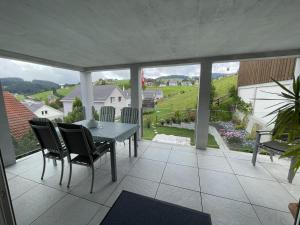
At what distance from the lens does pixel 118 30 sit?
1.79m

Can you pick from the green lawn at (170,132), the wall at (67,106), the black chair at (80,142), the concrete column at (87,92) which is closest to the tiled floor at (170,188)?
the black chair at (80,142)

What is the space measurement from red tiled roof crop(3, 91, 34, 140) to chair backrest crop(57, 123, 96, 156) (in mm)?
1774

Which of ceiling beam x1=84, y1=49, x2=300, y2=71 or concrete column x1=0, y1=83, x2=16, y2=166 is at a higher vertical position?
ceiling beam x1=84, y1=49, x2=300, y2=71

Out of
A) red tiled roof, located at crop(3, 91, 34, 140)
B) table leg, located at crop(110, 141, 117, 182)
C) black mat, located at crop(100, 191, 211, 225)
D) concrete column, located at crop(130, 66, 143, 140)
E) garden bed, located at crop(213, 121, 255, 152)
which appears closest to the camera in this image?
black mat, located at crop(100, 191, 211, 225)

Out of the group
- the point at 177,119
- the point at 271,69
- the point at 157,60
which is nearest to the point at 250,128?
the point at 271,69

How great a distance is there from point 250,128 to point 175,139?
73.3 inches

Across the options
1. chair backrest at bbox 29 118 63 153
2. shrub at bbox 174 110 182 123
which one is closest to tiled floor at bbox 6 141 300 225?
chair backrest at bbox 29 118 63 153

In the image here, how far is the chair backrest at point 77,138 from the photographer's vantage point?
1777 mm

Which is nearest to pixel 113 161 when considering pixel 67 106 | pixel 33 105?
pixel 33 105

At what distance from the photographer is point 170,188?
6.44ft

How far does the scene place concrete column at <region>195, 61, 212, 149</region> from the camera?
3088mm


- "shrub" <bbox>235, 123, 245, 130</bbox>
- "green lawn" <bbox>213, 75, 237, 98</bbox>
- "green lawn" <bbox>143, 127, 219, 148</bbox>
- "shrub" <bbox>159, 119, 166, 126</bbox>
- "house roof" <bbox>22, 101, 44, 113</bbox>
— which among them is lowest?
"green lawn" <bbox>143, 127, 219, 148</bbox>

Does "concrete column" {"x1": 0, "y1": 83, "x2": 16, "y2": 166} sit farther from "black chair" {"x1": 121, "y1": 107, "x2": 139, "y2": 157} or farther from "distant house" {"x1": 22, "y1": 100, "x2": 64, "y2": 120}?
"black chair" {"x1": 121, "y1": 107, "x2": 139, "y2": 157}

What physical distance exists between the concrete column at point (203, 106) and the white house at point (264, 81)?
903mm
